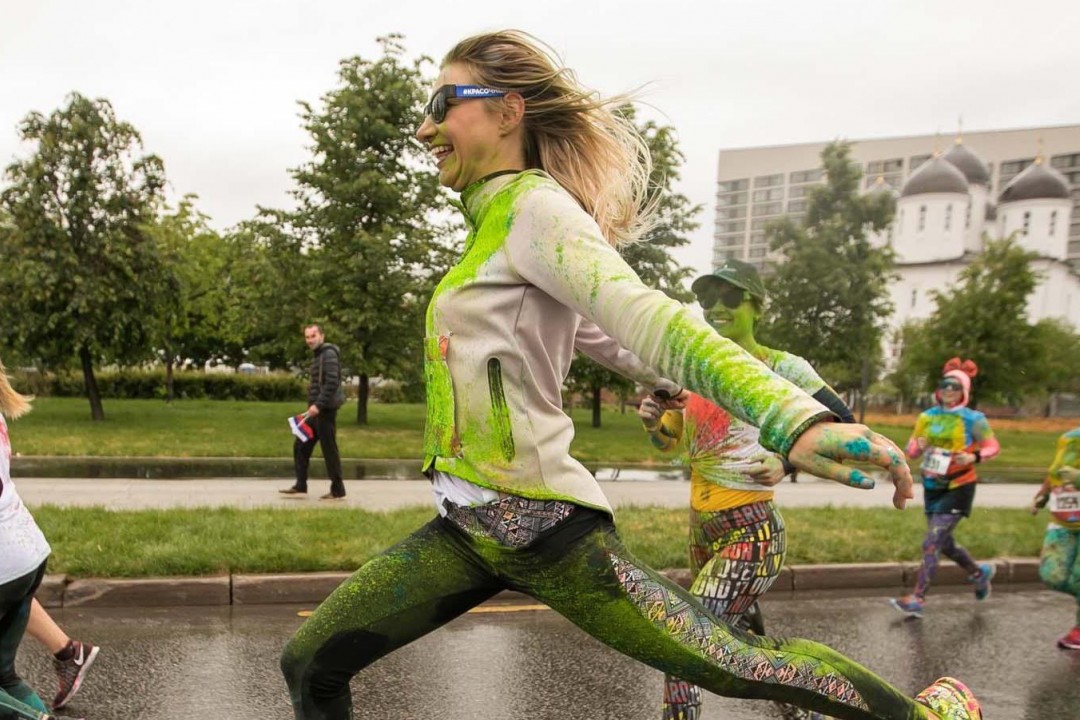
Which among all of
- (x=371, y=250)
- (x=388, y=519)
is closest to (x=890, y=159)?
(x=371, y=250)

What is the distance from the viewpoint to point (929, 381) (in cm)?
3250

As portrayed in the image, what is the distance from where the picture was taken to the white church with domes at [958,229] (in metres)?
79.1

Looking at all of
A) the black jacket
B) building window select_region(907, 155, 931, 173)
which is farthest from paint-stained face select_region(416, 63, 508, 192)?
building window select_region(907, 155, 931, 173)

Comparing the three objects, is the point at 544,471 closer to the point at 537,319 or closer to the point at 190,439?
the point at 537,319

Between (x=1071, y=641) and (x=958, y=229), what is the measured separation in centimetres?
8231

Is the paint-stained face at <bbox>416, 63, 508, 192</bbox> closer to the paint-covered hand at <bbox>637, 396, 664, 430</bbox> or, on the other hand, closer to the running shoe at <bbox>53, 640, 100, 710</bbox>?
the paint-covered hand at <bbox>637, 396, 664, 430</bbox>

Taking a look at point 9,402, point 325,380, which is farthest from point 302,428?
point 9,402

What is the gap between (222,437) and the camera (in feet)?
55.0

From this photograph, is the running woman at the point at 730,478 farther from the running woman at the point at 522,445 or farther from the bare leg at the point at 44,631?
the bare leg at the point at 44,631

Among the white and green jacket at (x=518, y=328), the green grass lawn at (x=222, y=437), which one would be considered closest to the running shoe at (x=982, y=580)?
the white and green jacket at (x=518, y=328)

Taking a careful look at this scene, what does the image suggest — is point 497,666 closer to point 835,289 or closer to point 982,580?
point 982,580

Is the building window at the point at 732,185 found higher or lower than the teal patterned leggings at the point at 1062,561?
higher

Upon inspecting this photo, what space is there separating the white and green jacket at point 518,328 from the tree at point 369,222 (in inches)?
721

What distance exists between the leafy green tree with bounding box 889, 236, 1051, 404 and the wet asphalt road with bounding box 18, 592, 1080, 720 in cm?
2702
